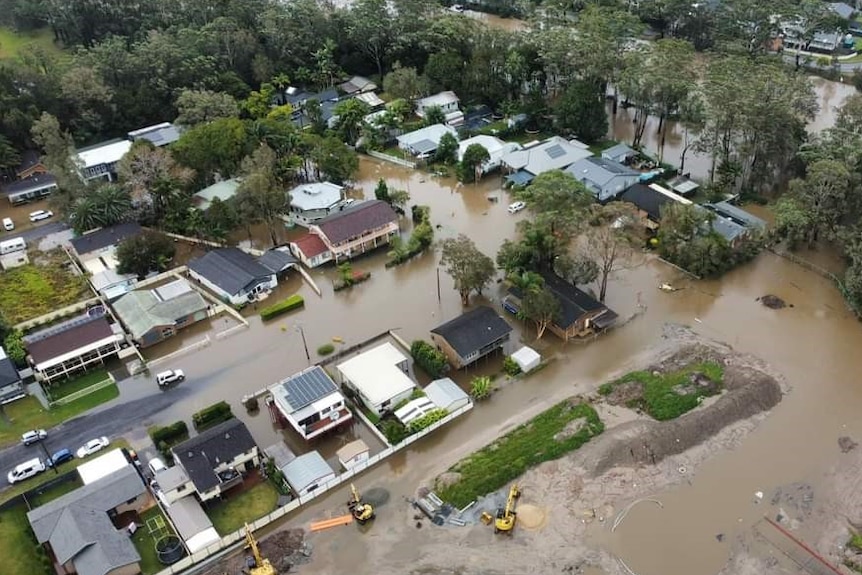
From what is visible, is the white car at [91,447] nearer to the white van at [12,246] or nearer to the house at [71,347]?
the house at [71,347]

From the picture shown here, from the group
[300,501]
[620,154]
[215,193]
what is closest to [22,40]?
[215,193]

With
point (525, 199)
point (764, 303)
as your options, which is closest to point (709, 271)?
point (764, 303)

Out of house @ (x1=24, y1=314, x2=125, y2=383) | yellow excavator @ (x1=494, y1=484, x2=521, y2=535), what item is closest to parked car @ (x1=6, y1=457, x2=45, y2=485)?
house @ (x1=24, y1=314, x2=125, y2=383)

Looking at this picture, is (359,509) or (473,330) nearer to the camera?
(359,509)

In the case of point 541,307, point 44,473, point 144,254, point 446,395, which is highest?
point 144,254

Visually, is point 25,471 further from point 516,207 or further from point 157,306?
point 516,207

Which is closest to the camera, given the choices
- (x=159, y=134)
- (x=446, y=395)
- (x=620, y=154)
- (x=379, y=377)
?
(x=446, y=395)
